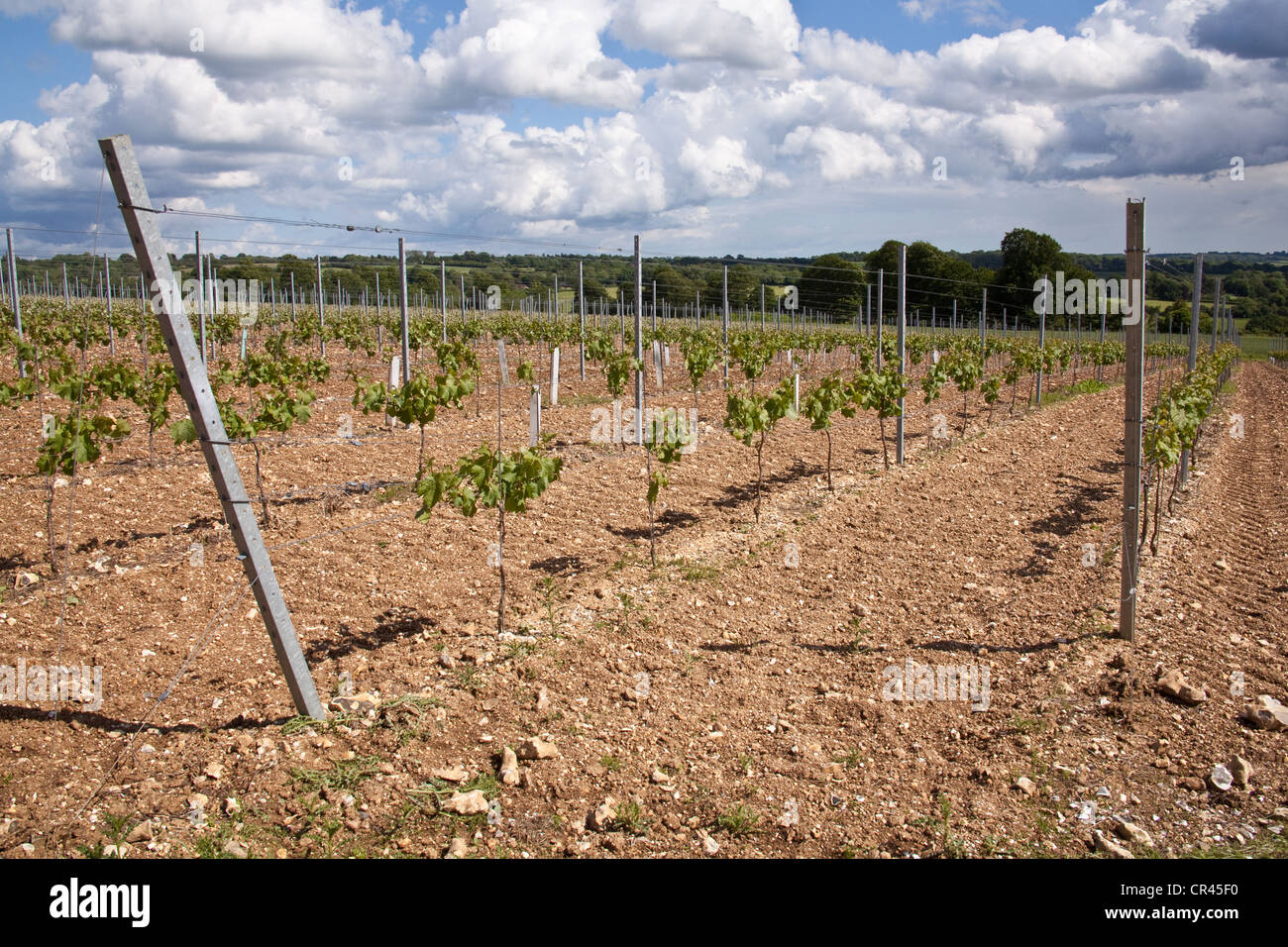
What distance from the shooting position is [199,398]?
3988 mm

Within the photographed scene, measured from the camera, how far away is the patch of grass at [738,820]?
3.85 metres

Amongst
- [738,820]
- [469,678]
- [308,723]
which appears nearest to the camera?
[738,820]

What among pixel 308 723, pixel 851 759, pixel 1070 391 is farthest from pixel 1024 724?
pixel 1070 391

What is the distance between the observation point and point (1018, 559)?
25.6 ft

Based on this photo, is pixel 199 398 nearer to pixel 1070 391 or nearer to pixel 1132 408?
pixel 1132 408

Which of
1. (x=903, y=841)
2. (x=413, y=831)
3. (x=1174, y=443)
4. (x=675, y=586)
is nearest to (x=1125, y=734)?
(x=903, y=841)

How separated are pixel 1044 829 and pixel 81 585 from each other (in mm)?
6373

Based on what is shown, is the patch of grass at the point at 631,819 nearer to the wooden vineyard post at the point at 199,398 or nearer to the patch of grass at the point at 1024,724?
the wooden vineyard post at the point at 199,398

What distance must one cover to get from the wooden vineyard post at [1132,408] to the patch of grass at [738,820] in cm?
324

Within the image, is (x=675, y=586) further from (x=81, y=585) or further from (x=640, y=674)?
(x=81, y=585)

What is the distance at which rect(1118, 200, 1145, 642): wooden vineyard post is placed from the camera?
5.41 meters

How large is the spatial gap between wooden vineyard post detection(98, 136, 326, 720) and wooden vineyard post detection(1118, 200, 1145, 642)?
5040 mm

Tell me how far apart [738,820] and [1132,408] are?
3766 millimetres

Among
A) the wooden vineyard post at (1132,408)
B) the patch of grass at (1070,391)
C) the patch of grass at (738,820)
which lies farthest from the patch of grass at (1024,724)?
the patch of grass at (1070,391)
